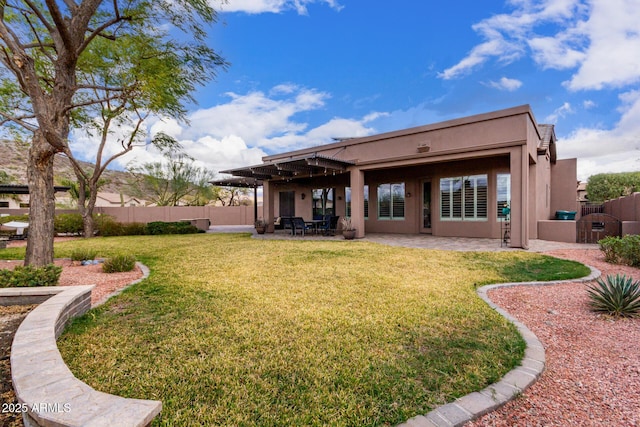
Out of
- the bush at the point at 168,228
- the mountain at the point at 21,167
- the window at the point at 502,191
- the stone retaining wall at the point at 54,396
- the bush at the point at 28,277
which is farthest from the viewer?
the mountain at the point at 21,167

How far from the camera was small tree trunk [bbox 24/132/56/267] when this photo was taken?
5.54 meters

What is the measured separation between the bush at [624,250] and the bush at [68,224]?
20.3 m

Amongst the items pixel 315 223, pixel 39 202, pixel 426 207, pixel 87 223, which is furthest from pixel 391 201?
pixel 87 223

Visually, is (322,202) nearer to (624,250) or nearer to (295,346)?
(624,250)

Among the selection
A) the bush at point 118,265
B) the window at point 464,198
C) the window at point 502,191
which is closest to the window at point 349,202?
the window at point 464,198

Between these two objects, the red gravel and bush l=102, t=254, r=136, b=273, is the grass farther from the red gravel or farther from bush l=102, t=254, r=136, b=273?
bush l=102, t=254, r=136, b=273

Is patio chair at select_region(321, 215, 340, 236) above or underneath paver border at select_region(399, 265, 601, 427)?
above

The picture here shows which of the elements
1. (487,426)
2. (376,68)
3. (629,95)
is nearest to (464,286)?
(487,426)

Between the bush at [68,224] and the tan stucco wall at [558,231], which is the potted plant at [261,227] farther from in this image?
the tan stucco wall at [558,231]

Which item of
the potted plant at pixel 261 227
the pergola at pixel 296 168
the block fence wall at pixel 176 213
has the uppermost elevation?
the pergola at pixel 296 168

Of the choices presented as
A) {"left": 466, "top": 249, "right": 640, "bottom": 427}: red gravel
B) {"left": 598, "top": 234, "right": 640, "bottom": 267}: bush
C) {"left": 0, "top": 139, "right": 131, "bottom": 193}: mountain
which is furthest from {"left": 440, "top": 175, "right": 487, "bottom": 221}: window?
{"left": 0, "top": 139, "right": 131, "bottom": 193}: mountain

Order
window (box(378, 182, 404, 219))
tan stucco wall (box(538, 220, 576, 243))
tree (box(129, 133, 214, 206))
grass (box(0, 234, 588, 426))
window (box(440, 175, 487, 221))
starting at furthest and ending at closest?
tree (box(129, 133, 214, 206)) < window (box(378, 182, 404, 219)) < window (box(440, 175, 487, 221)) < tan stucco wall (box(538, 220, 576, 243)) < grass (box(0, 234, 588, 426))

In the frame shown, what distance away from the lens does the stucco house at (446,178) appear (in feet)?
29.6

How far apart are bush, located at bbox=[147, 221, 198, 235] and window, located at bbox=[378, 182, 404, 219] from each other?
407 inches
